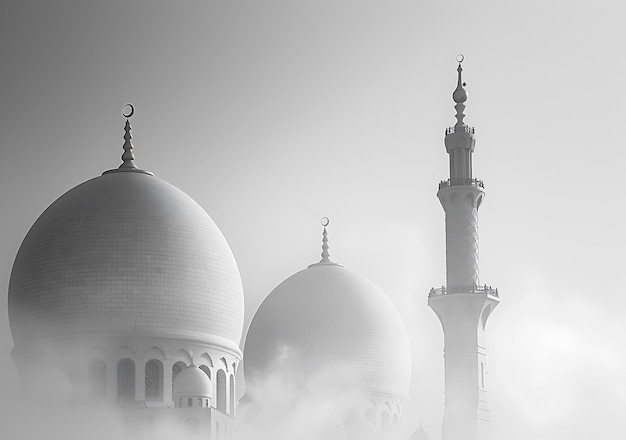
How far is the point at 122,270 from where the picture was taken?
50.4 meters

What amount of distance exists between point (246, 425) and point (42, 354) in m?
6.97

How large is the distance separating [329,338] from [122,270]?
417 inches

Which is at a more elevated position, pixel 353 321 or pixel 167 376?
pixel 353 321

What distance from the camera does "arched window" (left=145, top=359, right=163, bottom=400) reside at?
50.2 meters

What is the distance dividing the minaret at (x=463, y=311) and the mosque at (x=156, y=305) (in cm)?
4

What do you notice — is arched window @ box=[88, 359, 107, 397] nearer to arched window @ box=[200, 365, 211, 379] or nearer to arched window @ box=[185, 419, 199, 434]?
arched window @ box=[185, 419, 199, 434]

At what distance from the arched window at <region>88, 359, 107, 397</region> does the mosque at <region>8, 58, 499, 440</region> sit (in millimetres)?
30

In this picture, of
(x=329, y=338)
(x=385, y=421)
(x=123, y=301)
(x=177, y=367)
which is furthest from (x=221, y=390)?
(x=385, y=421)

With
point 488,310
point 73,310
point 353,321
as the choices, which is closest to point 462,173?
point 488,310

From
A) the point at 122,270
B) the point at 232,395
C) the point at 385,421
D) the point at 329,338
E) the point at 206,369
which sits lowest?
the point at 232,395

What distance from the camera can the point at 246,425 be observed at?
5256 cm

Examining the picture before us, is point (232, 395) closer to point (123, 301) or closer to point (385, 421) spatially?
point (123, 301)

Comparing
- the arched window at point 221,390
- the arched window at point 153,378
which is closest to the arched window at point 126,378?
the arched window at point 153,378

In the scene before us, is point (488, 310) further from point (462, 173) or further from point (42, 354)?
point (42, 354)
